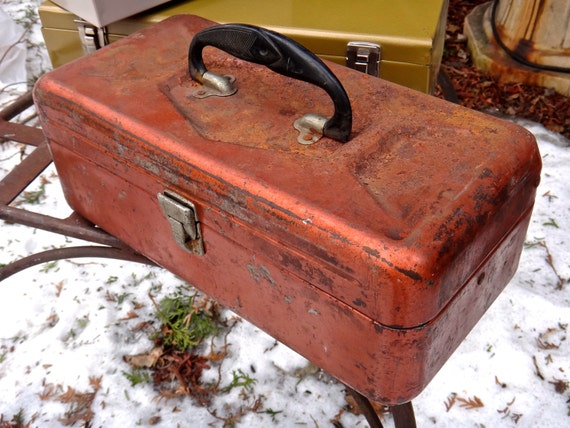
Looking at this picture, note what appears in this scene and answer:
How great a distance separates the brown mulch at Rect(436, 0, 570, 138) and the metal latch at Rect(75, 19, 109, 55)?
145 cm

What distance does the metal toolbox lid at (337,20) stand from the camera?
5.97 ft

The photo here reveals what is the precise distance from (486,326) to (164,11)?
57.7 inches

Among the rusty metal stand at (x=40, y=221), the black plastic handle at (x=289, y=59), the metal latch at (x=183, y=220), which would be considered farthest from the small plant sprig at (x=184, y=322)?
the black plastic handle at (x=289, y=59)

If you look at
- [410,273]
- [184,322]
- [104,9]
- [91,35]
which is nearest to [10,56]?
[91,35]

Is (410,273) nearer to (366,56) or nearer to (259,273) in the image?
(259,273)

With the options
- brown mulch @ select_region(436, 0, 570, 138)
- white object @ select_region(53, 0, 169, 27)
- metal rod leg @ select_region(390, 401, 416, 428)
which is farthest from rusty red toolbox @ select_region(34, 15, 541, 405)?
brown mulch @ select_region(436, 0, 570, 138)

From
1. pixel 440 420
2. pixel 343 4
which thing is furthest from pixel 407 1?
pixel 440 420

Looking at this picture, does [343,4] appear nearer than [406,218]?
No

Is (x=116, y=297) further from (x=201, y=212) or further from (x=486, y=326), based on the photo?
(x=486, y=326)

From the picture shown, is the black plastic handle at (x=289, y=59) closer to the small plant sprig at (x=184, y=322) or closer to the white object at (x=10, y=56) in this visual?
the small plant sprig at (x=184, y=322)

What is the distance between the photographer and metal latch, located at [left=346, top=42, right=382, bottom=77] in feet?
5.97

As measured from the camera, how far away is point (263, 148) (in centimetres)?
116

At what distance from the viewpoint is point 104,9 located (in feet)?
6.33

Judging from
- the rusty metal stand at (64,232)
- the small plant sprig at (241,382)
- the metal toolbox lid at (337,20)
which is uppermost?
the metal toolbox lid at (337,20)
